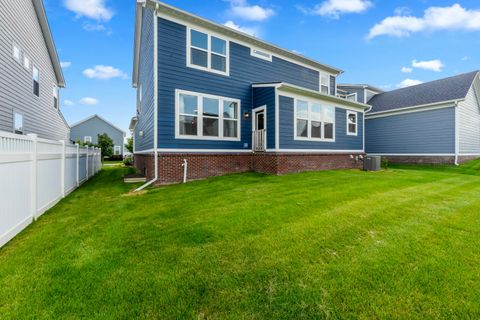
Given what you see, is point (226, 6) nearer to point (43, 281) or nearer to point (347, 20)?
point (347, 20)

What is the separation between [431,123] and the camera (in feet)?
50.7

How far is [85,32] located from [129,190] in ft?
53.6

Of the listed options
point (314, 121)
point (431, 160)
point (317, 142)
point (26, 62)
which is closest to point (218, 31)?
point (314, 121)

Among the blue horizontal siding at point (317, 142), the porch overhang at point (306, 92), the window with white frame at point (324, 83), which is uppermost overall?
the window with white frame at point (324, 83)

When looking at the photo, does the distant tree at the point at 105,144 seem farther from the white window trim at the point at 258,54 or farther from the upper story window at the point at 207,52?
the white window trim at the point at 258,54

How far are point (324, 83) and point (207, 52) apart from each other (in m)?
8.10

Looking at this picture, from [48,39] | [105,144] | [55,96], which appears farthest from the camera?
[105,144]

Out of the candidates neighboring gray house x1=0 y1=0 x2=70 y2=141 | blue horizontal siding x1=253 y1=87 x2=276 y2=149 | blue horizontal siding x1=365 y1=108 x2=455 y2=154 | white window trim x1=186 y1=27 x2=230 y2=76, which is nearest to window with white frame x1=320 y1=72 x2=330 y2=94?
blue horizontal siding x1=253 y1=87 x2=276 y2=149

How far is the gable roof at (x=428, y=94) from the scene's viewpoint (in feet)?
49.6

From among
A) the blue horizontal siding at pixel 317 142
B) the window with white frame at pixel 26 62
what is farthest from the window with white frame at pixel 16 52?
the blue horizontal siding at pixel 317 142

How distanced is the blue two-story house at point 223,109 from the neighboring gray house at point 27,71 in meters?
4.55

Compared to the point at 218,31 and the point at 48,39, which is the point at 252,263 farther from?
the point at 48,39

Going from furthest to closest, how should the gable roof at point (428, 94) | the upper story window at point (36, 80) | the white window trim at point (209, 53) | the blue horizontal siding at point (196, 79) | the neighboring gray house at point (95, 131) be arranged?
the neighboring gray house at point (95, 131) < the gable roof at point (428, 94) < the upper story window at point (36, 80) < the white window trim at point (209, 53) < the blue horizontal siding at point (196, 79)

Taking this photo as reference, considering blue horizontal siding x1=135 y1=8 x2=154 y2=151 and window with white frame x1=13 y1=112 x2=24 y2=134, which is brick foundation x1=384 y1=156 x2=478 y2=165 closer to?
blue horizontal siding x1=135 y1=8 x2=154 y2=151
